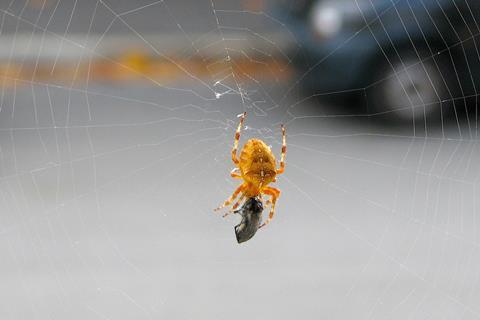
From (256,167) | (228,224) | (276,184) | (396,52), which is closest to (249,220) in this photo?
(256,167)

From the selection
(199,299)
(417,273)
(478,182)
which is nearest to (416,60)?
(478,182)

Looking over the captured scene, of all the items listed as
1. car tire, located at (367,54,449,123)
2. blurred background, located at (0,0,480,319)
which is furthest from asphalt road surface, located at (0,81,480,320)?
car tire, located at (367,54,449,123)

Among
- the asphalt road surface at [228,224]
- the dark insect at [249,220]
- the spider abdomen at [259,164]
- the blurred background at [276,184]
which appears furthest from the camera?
the blurred background at [276,184]

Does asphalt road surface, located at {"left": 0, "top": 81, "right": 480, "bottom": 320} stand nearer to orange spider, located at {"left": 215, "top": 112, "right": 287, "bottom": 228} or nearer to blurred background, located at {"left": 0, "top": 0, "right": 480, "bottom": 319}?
blurred background, located at {"left": 0, "top": 0, "right": 480, "bottom": 319}

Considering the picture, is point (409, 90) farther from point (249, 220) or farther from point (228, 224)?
point (249, 220)

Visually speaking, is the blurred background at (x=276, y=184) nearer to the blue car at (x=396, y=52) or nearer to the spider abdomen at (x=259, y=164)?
the blue car at (x=396, y=52)

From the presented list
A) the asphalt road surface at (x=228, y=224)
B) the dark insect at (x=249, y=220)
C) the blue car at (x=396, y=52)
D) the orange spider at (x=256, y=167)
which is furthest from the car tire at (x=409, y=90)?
the dark insect at (x=249, y=220)
